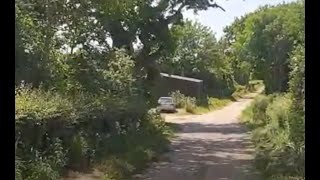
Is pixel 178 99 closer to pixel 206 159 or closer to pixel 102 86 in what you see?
pixel 102 86

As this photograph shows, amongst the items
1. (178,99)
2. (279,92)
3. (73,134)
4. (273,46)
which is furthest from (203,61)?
(73,134)

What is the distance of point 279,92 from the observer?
25.7 meters

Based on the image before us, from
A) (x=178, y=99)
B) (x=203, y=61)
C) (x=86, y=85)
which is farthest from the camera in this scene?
(x=203, y=61)

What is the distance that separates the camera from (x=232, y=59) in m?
57.4

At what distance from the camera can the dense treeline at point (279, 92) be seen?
10.7m

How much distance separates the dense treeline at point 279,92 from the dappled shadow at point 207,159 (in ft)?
1.54

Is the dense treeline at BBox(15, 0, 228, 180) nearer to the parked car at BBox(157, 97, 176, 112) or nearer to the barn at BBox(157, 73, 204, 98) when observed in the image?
the parked car at BBox(157, 97, 176, 112)

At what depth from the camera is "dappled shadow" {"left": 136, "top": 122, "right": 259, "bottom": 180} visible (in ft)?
37.0

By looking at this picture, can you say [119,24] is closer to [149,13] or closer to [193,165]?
[149,13]

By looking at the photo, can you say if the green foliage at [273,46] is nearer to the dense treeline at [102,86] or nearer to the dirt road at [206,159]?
the dense treeline at [102,86]

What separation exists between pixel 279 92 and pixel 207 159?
12.6 metres

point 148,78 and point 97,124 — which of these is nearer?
point 97,124
